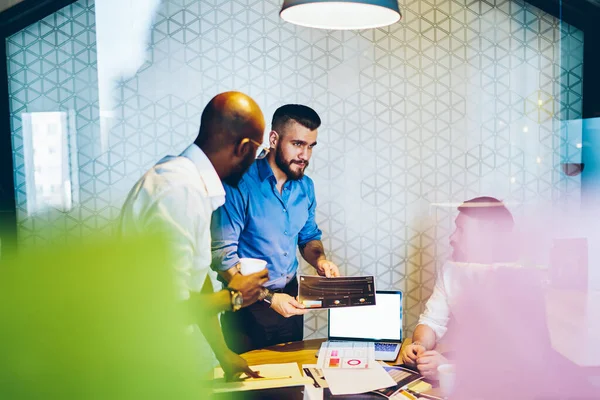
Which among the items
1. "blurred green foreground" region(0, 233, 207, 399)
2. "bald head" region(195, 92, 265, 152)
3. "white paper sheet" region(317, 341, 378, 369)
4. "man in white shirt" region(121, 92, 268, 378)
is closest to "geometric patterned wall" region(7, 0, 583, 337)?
"bald head" region(195, 92, 265, 152)

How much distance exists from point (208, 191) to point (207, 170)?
0.08 m

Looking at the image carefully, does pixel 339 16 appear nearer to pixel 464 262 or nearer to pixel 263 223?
pixel 263 223

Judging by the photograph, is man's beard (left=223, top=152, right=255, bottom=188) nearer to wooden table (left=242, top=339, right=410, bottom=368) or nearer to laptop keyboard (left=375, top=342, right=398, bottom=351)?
wooden table (left=242, top=339, right=410, bottom=368)

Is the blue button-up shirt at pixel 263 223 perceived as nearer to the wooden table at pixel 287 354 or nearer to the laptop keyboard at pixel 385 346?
the wooden table at pixel 287 354

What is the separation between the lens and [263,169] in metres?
1.84

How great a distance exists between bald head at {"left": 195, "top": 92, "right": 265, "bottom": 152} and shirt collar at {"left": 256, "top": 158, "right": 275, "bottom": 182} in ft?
0.97

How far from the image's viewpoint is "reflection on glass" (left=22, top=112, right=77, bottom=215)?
169 cm

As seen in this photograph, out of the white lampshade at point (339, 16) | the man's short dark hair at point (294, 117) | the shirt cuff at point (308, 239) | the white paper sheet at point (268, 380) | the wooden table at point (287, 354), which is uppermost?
the white lampshade at point (339, 16)

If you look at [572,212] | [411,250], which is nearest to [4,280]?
[411,250]

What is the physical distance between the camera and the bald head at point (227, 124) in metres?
1.42

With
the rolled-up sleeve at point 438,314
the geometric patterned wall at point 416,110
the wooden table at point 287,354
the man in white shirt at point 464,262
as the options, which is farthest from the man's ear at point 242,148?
the rolled-up sleeve at point 438,314

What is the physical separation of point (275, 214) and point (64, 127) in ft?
2.69

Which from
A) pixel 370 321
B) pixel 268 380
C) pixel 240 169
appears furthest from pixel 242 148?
pixel 370 321

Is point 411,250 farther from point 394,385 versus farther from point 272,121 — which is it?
point 394,385
